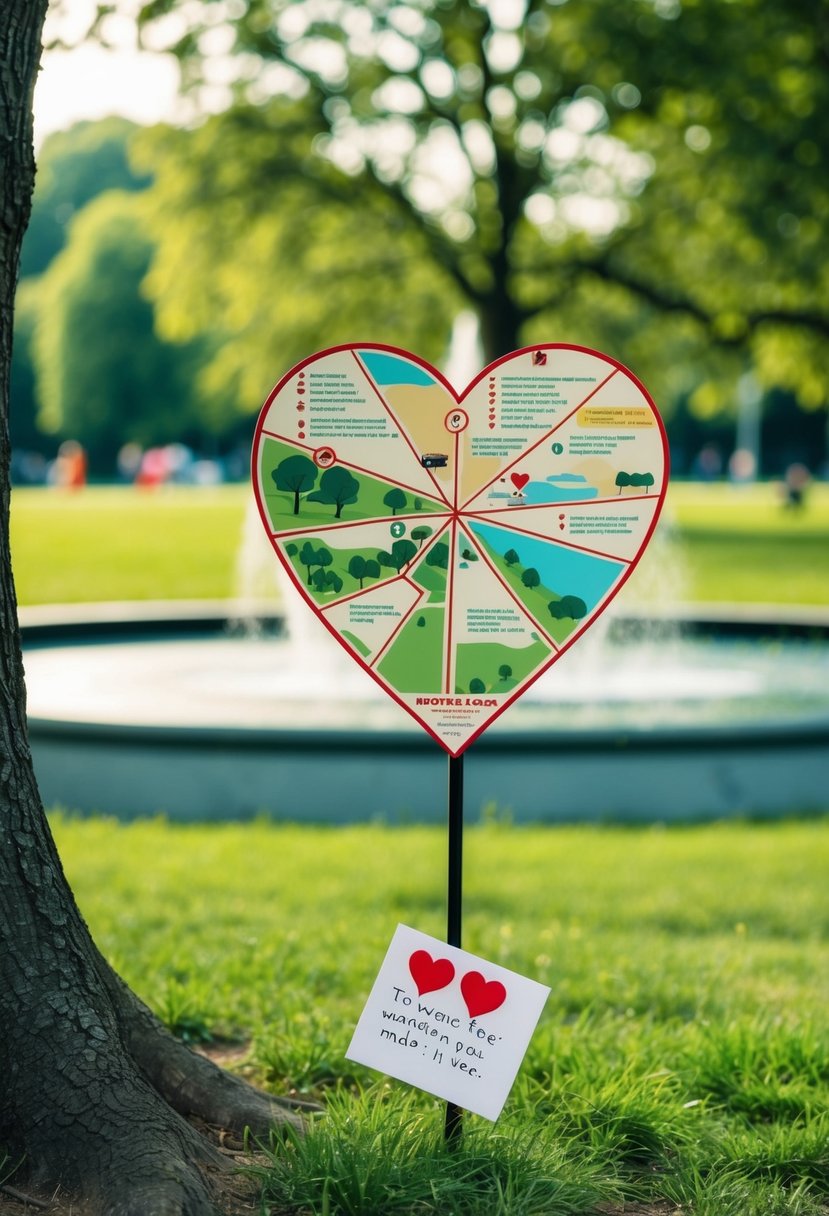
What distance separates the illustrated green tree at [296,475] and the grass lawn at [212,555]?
1103 centimetres

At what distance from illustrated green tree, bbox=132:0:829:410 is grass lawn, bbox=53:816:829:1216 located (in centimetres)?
1583

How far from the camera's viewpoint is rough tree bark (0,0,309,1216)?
2.80 metres

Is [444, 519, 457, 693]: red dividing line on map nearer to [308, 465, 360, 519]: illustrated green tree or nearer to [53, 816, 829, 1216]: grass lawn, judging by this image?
[308, 465, 360, 519]: illustrated green tree

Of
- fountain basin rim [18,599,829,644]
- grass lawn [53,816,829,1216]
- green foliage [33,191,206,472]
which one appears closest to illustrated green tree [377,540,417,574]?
grass lawn [53,816,829,1216]

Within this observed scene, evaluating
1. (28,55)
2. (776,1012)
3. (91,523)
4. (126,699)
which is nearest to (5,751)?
(28,55)

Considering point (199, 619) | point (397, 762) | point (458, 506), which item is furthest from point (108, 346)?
point (458, 506)

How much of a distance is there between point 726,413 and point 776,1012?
68.0m

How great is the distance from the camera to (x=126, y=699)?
9.84 metres

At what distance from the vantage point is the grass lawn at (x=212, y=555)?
64.9 feet

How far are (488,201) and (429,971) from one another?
86.3 feet

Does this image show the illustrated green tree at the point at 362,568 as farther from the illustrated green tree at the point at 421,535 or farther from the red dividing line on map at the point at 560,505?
the red dividing line on map at the point at 560,505

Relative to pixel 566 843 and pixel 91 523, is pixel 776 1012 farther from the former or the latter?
pixel 91 523

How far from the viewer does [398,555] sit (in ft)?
10.2

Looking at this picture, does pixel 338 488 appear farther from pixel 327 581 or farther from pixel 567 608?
pixel 567 608
